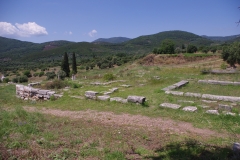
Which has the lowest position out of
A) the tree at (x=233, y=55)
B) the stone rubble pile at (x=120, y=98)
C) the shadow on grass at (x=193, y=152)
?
the shadow on grass at (x=193, y=152)

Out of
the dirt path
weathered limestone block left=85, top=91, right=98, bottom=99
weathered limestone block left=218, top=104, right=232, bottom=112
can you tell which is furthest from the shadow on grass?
weathered limestone block left=85, top=91, right=98, bottom=99

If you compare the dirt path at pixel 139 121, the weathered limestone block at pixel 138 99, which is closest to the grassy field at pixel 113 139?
the dirt path at pixel 139 121

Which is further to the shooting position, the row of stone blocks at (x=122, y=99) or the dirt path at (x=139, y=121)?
the row of stone blocks at (x=122, y=99)

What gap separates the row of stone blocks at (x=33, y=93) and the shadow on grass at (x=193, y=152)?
857cm

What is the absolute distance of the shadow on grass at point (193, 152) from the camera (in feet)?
14.1

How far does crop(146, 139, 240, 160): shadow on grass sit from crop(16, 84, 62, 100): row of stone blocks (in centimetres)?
857

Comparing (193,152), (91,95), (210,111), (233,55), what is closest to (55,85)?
(91,95)

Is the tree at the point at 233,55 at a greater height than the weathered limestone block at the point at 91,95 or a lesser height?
greater

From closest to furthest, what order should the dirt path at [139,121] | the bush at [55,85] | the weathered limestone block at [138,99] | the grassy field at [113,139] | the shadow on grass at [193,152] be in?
1. the shadow on grass at [193,152]
2. the grassy field at [113,139]
3. the dirt path at [139,121]
4. the weathered limestone block at [138,99]
5. the bush at [55,85]

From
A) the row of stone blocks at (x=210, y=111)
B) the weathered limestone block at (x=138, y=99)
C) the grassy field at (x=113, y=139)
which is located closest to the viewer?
the grassy field at (x=113, y=139)

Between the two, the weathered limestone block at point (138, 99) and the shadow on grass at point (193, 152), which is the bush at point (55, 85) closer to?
the weathered limestone block at point (138, 99)

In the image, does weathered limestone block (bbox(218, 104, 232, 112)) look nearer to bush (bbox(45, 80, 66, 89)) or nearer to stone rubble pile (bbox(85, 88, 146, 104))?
stone rubble pile (bbox(85, 88, 146, 104))

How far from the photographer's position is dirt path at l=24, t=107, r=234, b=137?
6.12 m

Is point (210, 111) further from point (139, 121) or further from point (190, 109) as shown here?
point (139, 121)
